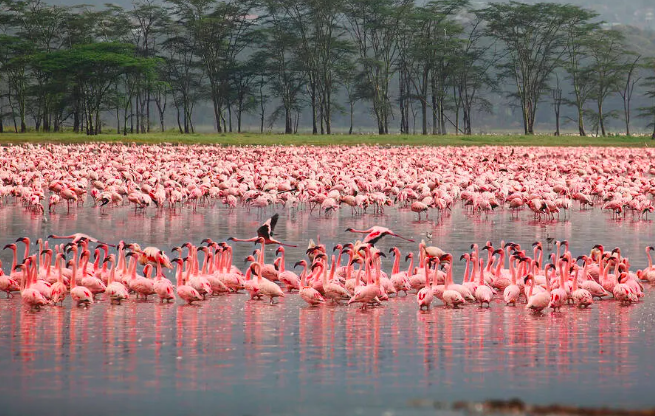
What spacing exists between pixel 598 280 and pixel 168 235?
8094 mm

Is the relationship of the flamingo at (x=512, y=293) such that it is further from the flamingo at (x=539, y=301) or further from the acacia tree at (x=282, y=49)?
the acacia tree at (x=282, y=49)

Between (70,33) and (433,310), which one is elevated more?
(70,33)

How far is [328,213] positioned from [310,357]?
13.4 meters

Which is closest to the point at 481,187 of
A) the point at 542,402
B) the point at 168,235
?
the point at 168,235

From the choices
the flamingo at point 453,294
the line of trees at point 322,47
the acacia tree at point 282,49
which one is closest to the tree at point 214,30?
the line of trees at point 322,47

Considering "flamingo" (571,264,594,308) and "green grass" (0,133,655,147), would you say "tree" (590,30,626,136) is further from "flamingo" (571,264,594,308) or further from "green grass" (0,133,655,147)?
"flamingo" (571,264,594,308)

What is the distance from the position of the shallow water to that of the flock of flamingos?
0.86 feet

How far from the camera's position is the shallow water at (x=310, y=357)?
7.54 metres

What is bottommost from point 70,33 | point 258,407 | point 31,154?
point 258,407

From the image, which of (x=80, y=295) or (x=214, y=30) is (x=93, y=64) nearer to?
(x=214, y=30)

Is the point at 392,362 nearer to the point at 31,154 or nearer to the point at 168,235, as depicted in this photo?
the point at 168,235

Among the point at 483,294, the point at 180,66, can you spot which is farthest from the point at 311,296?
the point at 180,66

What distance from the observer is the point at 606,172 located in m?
32.4

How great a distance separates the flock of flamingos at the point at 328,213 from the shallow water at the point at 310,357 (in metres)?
0.26
